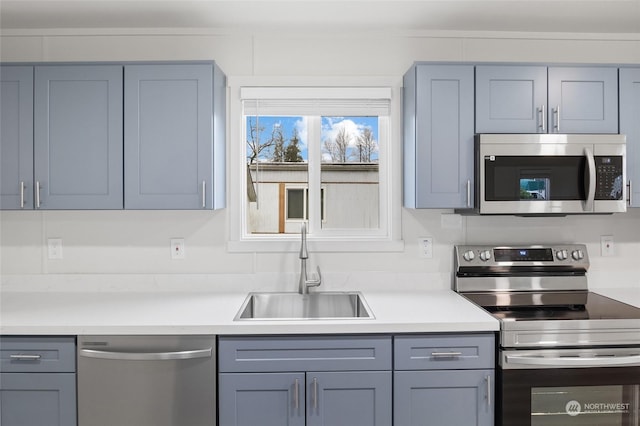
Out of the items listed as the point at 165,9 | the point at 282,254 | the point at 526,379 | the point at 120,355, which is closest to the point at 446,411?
the point at 526,379

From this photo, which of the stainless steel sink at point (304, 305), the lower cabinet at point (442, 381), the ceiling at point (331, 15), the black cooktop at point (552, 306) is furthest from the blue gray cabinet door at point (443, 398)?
the ceiling at point (331, 15)

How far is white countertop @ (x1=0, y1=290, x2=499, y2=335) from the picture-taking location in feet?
6.50

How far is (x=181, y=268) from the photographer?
8.74 ft

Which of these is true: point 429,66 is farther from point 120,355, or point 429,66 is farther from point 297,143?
point 120,355

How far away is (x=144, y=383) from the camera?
1.99m

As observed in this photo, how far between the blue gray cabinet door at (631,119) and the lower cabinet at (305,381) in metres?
1.48

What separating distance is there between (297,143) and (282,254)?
64 centimetres

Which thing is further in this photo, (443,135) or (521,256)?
(521,256)

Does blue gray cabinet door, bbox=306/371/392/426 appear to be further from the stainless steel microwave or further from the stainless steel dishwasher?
the stainless steel microwave

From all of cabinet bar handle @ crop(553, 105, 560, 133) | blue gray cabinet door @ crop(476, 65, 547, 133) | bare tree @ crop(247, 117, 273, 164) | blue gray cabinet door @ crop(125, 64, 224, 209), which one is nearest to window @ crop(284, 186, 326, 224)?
bare tree @ crop(247, 117, 273, 164)

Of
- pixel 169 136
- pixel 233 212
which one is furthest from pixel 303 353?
pixel 169 136

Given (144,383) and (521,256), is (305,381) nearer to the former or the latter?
(144,383)

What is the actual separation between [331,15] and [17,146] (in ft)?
5.45

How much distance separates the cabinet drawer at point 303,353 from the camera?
6.58 ft
